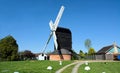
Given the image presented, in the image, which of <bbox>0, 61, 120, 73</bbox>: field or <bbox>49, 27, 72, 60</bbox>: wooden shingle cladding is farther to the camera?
<bbox>49, 27, 72, 60</bbox>: wooden shingle cladding

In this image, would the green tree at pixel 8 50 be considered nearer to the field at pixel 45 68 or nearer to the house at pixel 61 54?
the house at pixel 61 54

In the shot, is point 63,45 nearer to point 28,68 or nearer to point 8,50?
point 8,50

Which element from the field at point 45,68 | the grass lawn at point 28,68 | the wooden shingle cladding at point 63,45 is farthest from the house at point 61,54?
the field at point 45,68

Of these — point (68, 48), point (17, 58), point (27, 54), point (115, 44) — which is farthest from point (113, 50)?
point (27, 54)

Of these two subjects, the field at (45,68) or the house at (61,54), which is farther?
the house at (61,54)

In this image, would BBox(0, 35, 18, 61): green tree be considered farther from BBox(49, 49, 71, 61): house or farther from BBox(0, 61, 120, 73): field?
BBox(0, 61, 120, 73): field

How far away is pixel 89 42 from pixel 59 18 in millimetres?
60645

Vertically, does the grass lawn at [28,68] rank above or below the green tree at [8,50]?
below

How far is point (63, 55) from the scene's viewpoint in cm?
7906

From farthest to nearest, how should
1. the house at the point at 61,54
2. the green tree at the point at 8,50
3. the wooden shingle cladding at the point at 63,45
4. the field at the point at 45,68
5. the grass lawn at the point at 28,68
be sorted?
1. the green tree at the point at 8,50
2. the wooden shingle cladding at the point at 63,45
3. the house at the point at 61,54
4. the field at the point at 45,68
5. the grass lawn at the point at 28,68

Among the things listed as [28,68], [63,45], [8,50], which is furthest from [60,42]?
[28,68]

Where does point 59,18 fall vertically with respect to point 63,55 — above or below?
above

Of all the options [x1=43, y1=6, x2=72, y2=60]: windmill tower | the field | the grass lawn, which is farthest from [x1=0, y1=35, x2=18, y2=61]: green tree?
the field

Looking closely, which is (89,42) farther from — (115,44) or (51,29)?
(51,29)
